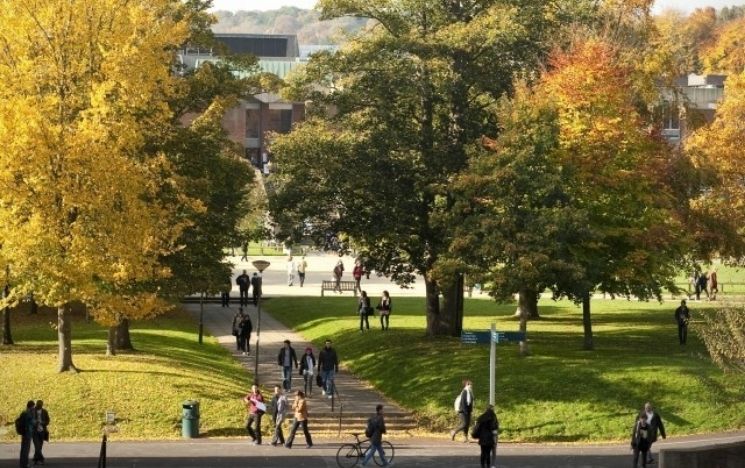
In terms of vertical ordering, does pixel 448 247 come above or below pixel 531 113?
below

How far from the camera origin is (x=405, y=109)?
151 feet

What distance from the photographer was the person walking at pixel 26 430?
27891 mm

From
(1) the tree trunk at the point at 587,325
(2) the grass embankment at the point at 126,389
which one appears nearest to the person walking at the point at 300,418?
(2) the grass embankment at the point at 126,389

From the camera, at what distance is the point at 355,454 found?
30.5 m

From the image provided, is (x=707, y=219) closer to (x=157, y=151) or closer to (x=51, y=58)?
(x=157, y=151)

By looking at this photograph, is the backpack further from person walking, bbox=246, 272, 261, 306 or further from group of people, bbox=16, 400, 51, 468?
person walking, bbox=246, 272, 261, 306

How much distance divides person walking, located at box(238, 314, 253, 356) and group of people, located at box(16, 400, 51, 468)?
16471 millimetres

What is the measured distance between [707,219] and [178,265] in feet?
60.8

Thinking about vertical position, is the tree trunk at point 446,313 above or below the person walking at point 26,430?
above

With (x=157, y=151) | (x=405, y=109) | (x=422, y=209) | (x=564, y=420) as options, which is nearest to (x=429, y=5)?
(x=405, y=109)

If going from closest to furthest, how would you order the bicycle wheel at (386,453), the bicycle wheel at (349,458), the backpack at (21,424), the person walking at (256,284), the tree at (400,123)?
the backpack at (21,424)
the bicycle wheel at (349,458)
the bicycle wheel at (386,453)
the person walking at (256,284)
the tree at (400,123)

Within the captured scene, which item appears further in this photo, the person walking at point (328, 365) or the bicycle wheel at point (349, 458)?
the person walking at point (328, 365)

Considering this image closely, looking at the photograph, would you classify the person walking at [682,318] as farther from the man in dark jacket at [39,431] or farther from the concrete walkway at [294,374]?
the man in dark jacket at [39,431]

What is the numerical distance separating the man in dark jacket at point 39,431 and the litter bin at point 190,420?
4.60m
